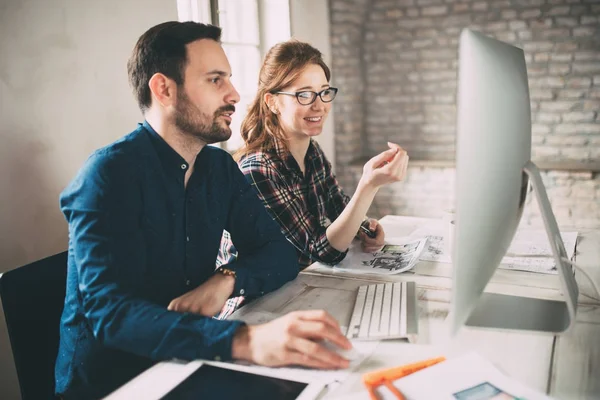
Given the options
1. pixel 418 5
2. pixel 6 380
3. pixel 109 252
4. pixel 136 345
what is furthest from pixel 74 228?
pixel 418 5

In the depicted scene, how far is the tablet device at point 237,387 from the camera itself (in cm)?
81

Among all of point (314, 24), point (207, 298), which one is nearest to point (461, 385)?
point (207, 298)

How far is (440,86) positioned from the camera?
4.04 metres

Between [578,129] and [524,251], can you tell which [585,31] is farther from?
[524,251]

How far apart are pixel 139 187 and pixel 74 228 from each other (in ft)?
0.55

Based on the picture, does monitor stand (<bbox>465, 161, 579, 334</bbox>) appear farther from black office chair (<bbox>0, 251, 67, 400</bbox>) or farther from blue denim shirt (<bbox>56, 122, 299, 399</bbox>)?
black office chair (<bbox>0, 251, 67, 400</bbox>)

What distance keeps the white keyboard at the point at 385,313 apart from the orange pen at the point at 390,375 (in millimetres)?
110

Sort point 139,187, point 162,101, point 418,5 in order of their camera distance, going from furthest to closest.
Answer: point 418,5 < point 162,101 < point 139,187

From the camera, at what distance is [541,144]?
12.6ft

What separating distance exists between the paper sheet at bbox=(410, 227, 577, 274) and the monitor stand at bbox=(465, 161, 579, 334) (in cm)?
32

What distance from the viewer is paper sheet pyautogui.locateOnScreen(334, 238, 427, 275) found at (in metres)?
1.42

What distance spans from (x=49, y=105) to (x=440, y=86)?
303 centimetres

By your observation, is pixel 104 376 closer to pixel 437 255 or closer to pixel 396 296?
pixel 396 296

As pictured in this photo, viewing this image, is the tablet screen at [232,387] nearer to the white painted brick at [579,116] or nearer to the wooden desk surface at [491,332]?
the wooden desk surface at [491,332]
